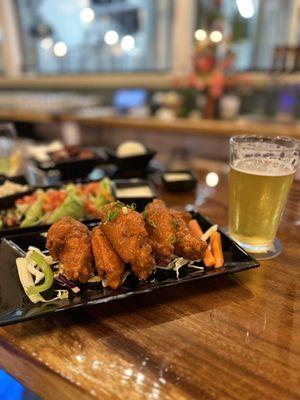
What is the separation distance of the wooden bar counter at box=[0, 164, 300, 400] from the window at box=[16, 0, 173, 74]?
183 inches

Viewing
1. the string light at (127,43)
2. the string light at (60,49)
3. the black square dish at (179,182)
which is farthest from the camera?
the string light at (60,49)

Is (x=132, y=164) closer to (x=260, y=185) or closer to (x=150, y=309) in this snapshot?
(x=260, y=185)

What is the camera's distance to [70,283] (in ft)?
2.70

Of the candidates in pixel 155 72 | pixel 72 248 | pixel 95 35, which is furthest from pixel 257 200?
pixel 95 35

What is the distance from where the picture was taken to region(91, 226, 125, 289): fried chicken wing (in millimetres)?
796

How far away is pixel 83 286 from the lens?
83 centimetres

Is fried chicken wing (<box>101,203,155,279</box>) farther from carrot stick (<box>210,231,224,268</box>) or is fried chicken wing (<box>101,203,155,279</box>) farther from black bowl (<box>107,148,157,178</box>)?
black bowl (<box>107,148,157,178</box>)

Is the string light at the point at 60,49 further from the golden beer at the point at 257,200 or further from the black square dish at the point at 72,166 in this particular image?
the golden beer at the point at 257,200

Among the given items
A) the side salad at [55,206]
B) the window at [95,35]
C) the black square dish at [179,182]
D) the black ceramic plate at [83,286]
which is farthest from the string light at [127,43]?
the black ceramic plate at [83,286]

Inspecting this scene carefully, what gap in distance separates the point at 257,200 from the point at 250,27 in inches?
Answer: 150

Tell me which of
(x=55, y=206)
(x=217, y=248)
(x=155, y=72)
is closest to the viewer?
(x=217, y=248)

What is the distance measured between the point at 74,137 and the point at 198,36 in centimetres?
217

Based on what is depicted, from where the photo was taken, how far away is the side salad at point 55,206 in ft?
4.04

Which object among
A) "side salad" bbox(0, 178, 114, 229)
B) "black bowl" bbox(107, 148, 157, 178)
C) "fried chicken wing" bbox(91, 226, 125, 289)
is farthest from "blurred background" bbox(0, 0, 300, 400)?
"fried chicken wing" bbox(91, 226, 125, 289)
